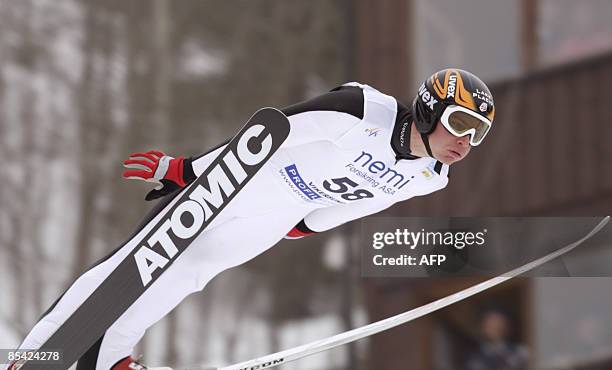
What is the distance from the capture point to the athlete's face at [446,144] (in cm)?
238

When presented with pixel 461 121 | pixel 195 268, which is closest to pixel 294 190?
Result: pixel 195 268

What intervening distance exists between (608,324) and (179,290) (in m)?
2.99

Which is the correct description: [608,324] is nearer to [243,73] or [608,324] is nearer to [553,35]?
[553,35]

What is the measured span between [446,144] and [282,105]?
337cm

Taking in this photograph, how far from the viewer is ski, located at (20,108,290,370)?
2408 millimetres

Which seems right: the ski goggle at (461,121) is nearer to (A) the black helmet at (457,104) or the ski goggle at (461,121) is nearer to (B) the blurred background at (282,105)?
(A) the black helmet at (457,104)

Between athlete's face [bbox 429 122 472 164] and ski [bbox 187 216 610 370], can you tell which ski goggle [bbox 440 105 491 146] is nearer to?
athlete's face [bbox 429 122 472 164]

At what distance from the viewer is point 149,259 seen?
95.4 inches

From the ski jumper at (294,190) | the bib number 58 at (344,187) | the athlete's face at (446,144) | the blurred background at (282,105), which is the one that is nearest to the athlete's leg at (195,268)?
the ski jumper at (294,190)

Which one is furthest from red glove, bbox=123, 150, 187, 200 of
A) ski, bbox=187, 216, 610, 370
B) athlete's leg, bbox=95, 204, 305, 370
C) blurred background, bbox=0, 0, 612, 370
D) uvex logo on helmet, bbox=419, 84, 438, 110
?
blurred background, bbox=0, 0, 612, 370

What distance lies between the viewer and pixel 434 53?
5.54 meters

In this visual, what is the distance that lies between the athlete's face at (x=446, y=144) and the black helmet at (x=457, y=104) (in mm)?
12

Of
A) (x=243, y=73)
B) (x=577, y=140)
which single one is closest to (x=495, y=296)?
(x=577, y=140)

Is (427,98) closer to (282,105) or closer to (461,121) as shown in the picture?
(461,121)
